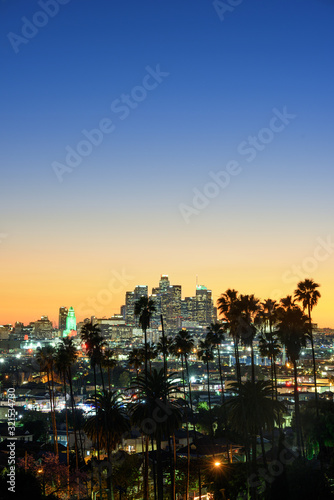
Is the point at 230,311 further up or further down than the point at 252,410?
further up

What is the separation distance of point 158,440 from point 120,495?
12.8 meters

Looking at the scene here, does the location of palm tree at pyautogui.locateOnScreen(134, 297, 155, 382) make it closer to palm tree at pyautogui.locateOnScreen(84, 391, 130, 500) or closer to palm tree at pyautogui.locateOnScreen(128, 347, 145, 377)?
palm tree at pyautogui.locateOnScreen(84, 391, 130, 500)

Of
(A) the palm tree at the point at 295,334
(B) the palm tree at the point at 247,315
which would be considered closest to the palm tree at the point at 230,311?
(B) the palm tree at the point at 247,315

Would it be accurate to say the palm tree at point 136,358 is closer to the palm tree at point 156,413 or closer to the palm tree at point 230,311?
the palm tree at point 230,311

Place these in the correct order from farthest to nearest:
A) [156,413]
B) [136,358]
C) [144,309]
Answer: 1. [136,358]
2. [144,309]
3. [156,413]

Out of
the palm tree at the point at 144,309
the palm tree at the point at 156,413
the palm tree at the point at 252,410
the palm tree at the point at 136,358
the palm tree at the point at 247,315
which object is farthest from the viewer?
the palm tree at the point at 136,358

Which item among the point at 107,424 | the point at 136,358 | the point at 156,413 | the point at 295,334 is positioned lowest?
the point at 107,424

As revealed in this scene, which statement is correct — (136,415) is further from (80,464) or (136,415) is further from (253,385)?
(80,464)

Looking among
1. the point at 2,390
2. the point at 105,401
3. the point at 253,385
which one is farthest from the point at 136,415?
the point at 2,390

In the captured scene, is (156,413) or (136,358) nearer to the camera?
(156,413)

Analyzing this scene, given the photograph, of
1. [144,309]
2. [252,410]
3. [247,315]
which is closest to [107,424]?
[252,410]

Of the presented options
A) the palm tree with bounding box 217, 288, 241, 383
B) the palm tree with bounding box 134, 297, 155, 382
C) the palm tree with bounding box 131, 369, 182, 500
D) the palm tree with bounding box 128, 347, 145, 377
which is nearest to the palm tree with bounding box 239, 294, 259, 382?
the palm tree with bounding box 217, 288, 241, 383

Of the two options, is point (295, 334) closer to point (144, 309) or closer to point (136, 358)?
point (144, 309)

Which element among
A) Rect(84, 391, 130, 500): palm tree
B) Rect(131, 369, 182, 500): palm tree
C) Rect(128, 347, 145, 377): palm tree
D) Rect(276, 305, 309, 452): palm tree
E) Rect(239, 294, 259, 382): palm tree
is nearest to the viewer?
Rect(131, 369, 182, 500): palm tree
